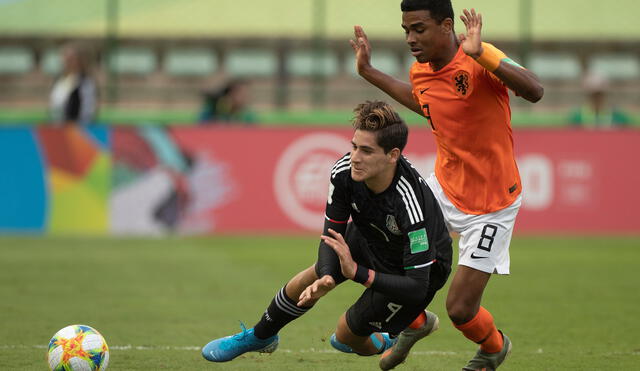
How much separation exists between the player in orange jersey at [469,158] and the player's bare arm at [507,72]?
0.21 m

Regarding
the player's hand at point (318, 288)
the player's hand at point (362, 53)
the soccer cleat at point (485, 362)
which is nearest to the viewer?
the player's hand at point (318, 288)

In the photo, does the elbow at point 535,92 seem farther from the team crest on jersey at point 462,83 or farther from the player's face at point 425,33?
the player's face at point 425,33

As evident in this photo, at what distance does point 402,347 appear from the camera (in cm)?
646

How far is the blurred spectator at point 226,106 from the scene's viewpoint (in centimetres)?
1561

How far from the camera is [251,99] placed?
17.9 metres

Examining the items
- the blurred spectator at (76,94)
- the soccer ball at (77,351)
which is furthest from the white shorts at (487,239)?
the blurred spectator at (76,94)

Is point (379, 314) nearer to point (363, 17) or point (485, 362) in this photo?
point (485, 362)

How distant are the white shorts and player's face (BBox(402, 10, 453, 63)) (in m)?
0.97

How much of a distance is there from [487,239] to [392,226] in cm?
70

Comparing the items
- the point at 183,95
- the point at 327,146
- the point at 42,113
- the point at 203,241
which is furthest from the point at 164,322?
the point at 183,95

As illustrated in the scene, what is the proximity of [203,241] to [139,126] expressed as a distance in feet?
6.05

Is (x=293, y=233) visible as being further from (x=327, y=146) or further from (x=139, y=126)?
(x=139, y=126)

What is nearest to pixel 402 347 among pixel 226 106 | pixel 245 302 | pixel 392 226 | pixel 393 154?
pixel 392 226

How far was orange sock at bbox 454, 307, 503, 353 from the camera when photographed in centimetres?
618
